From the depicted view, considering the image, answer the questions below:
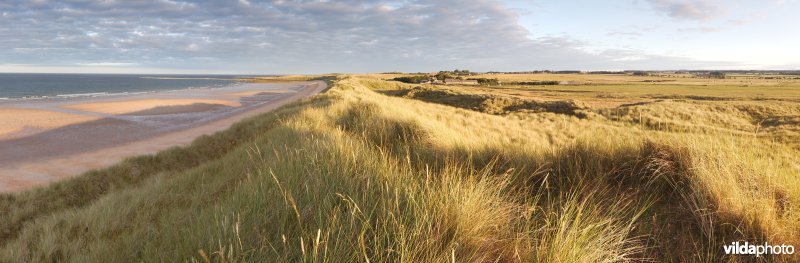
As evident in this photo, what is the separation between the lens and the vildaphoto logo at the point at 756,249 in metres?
2.86

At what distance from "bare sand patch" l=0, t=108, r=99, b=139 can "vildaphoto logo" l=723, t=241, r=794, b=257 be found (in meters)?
27.0

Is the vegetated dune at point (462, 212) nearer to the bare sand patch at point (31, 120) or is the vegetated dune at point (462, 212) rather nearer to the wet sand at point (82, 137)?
the wet sand at point (82, 137)

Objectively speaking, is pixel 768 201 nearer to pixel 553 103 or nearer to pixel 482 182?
pixel 482 182

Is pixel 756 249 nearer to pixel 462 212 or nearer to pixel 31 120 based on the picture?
pixel 462 212

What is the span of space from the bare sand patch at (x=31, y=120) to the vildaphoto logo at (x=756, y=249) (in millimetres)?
26987

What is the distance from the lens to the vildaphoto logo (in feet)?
9.39

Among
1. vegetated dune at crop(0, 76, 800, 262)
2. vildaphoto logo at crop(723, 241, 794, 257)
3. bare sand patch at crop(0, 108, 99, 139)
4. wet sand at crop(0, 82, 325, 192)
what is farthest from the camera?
bare sand patch at crop(0, 108, 99, 139)

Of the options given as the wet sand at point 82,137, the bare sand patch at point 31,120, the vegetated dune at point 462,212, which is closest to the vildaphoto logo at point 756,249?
the vegetated dune at point 462,212

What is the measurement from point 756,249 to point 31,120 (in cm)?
3409

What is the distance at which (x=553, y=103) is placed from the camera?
29594 millimetres

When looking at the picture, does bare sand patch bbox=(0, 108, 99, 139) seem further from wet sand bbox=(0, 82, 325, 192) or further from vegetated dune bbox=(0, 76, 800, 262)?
vegetated dune bbox=(0, 76, 800, 262)

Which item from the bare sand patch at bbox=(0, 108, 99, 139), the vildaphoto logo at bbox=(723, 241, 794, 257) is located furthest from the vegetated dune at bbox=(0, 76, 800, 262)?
the bare sand patch at bbox=(0, 108, 99, 139)

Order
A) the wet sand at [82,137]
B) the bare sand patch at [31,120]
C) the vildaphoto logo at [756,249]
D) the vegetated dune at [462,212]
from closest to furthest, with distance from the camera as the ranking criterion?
the vegetated dune at [462,212] → the vildaphoto logo at [756,249] → the wet sand at [82,137] → the bare sand patch at [31,120]

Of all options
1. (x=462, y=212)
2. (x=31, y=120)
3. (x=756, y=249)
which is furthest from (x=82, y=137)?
(x=756, y=249)
